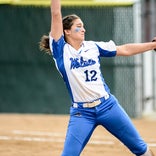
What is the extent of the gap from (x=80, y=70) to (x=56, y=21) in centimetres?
57

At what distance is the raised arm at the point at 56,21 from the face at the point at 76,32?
0.14 meters

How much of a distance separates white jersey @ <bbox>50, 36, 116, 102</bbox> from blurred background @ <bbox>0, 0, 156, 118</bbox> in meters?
8.49

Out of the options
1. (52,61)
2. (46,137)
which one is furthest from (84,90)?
(52,61)

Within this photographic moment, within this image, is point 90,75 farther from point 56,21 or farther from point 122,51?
point 56,21

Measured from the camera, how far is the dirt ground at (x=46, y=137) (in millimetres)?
9398

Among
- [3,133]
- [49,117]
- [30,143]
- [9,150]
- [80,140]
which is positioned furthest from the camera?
[49,117]

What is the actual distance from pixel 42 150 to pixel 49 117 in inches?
209

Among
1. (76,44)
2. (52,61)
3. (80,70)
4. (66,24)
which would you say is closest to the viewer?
(80,70)

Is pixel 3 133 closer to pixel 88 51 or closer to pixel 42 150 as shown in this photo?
pixel 42 150

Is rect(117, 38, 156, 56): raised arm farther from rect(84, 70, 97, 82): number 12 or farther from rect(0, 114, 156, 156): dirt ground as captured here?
rect(0, 114, 156, 156): dirt ground

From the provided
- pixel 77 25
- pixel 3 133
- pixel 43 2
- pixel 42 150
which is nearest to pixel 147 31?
pixel 43 2

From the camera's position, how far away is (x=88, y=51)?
6.37 meters

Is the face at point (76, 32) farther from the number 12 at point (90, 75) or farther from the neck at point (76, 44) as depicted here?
the number 12 at point (90, 75)

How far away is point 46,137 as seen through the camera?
36.8 ft
